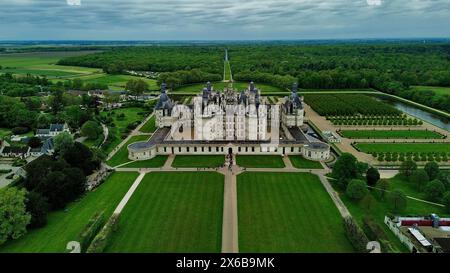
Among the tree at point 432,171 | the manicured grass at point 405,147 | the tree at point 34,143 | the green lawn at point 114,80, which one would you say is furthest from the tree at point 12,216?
the green lawn at point 114,80

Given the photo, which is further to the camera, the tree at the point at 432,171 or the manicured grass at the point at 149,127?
the manicured grass at the point at 149,127

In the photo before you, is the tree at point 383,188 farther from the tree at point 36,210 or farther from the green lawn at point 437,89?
the green lawn at point 437,89

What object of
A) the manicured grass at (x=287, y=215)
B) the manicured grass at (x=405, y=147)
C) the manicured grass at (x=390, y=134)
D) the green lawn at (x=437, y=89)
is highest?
the green lawn at (x=437, y=89)

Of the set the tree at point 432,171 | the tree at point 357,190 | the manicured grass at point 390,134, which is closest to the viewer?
the tree at point 357,190

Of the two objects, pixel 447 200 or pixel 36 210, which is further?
pixel 447 200

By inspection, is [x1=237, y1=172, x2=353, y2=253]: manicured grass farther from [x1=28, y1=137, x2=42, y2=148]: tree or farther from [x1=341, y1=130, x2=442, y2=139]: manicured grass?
[x1=28, y1=137, x2=42, y2=148]: tree

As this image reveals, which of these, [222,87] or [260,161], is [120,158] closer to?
[260,161]

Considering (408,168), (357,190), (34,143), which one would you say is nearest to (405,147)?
(408,168)

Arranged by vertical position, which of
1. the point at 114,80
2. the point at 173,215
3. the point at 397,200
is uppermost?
the point at 114,80
